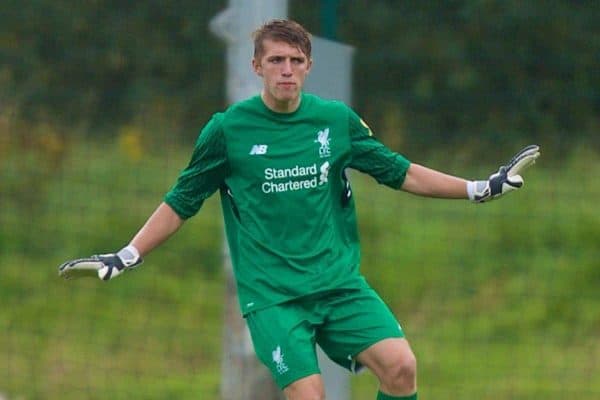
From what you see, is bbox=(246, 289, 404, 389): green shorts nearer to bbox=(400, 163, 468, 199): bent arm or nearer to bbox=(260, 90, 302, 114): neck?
bbox=(400, 163, 468, 199): bent arm

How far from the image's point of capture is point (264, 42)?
216 inches

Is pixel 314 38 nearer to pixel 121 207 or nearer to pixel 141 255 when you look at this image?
pixel 141 255

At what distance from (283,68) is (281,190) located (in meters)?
0.44

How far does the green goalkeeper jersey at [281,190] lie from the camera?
5500 mm

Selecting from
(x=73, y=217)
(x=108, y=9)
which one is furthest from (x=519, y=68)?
(x=73, y=217)

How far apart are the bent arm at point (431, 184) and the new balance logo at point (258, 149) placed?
56 cm

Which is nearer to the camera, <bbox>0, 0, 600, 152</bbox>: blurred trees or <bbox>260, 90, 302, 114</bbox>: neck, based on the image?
<bbox>260, 90, 302, 114</bbox>: neck

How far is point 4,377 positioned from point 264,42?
149 inches

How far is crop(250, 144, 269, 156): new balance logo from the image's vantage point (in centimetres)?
552

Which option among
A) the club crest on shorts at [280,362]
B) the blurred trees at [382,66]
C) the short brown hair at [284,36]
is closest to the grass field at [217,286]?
the blurred trees at [382,66]

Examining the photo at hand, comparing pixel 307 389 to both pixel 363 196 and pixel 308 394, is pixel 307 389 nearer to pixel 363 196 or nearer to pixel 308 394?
pixel 308 394

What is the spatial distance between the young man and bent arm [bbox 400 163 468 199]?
0.03 m

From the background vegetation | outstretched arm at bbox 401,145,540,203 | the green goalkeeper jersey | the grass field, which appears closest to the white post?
the background vegetation

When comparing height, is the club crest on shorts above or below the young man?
below
